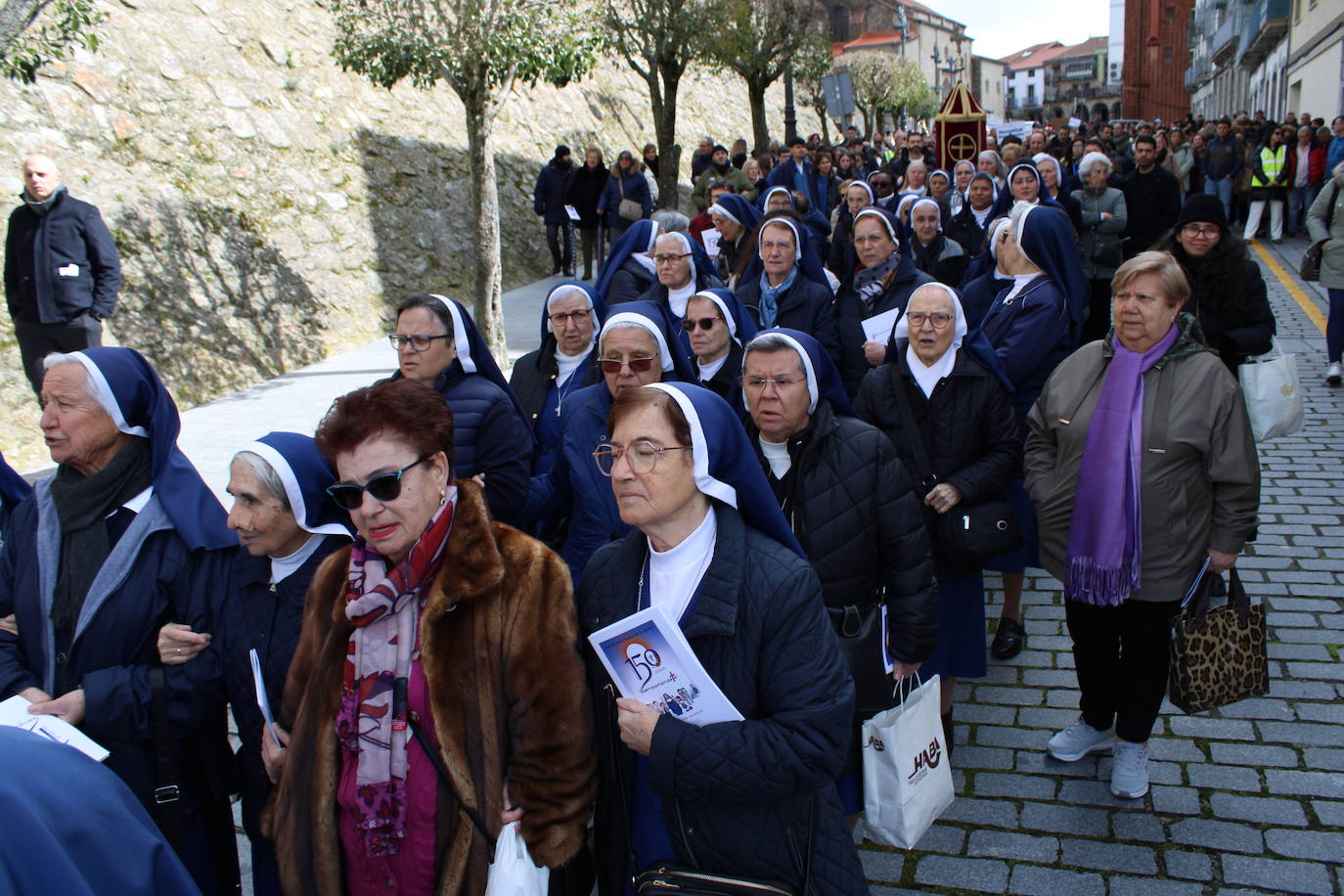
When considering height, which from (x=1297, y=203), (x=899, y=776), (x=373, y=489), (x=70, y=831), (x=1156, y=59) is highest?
(x=1156, y=59)

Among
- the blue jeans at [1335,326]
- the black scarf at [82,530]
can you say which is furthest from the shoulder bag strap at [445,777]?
the blue jeans at [1335,326]

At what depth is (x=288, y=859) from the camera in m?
2.53

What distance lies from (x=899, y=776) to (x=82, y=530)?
249 centimetres

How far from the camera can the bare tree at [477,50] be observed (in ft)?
34.6

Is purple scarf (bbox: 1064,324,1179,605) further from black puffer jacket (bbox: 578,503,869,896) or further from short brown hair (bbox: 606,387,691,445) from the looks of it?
short brown hair (bbox: 606,387,691,445)

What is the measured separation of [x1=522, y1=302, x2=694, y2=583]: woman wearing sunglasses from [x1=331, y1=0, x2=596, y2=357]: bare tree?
23.3 ft

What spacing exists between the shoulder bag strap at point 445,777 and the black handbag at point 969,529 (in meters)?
2.47

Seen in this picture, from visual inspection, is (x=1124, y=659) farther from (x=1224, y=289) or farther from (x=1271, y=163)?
(x=1271, y=163)

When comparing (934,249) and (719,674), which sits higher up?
(934,249)

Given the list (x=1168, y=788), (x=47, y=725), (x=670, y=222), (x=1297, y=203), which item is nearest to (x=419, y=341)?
(x=47, y=725)

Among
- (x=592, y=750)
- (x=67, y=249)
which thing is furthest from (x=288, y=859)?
(x=67, y=249)

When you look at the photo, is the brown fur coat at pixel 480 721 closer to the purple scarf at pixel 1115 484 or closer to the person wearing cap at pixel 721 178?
the purple scarf at pixel 1115 484

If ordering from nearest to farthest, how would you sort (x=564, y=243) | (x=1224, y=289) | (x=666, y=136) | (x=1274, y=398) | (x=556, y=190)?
1. (x=1274, y=398)
2. (x=1224, y=289)
3. (x=556, y=190)
4. (x=564, y=243)
5. (x=666, y=136)

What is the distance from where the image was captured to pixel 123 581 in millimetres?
2994
